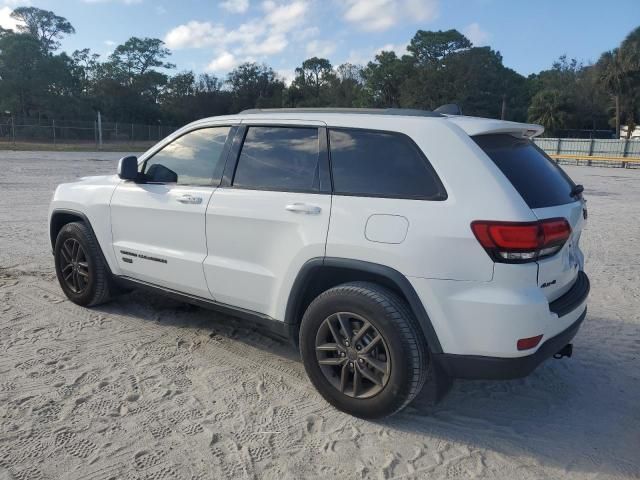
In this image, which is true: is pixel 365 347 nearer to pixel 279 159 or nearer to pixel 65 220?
pixel 279 159

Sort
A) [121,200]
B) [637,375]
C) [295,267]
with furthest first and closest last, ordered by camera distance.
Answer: [121,200], [637,375], [295,267]

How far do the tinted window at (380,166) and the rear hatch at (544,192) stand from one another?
1.19 feet

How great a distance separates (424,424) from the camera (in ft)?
10.2

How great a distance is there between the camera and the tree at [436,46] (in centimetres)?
7450

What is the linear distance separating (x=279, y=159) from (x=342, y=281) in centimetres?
94

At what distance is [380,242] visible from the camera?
290cm

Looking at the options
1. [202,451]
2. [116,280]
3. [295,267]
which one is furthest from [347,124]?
[116,280]

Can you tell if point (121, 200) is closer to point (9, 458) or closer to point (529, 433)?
point (9, 458)

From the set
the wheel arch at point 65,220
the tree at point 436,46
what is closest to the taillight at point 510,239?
the wheel arch at point 65,220

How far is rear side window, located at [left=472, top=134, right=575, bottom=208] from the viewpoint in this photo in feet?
9.44

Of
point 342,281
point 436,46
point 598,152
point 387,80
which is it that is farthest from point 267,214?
point 436,46

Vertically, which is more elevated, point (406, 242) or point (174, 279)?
point (406, 242)

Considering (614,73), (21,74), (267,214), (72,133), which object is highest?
(614,73)

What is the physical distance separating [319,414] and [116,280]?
2.36m
